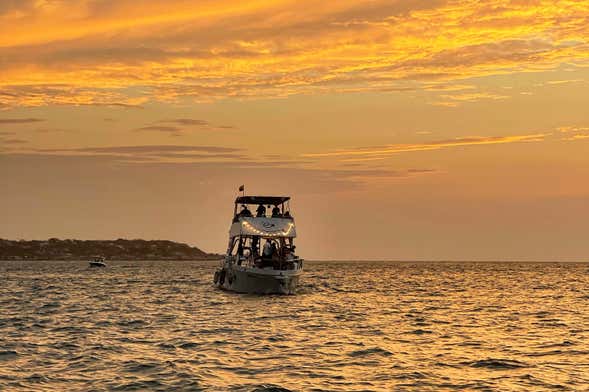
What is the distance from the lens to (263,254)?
7044 cm

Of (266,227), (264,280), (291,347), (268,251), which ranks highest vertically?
(266,227)

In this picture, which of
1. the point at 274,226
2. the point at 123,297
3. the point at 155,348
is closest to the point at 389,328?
the point at 155,348

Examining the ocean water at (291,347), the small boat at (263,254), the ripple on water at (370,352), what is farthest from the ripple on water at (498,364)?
the small boat at (263,254)

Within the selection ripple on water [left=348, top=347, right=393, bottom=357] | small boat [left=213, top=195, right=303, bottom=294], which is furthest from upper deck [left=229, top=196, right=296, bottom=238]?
ripple on water [left=348, top=347, right=393, bottom=357]

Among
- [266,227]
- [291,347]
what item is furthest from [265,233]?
[291,347]

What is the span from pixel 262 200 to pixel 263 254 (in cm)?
753

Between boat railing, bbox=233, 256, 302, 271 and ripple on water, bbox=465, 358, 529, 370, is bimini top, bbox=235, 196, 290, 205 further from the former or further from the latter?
ripple on water, bbox=465, 358, 529, 370

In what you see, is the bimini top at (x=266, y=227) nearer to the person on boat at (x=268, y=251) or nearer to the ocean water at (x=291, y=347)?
the person on boat at (x=268, y=251)

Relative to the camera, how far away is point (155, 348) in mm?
34969

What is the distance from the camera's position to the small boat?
224 ft

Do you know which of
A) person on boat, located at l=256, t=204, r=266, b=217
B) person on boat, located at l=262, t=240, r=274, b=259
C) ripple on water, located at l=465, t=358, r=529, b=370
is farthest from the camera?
person on boat, located at l=256, t=204, r=266, b=217

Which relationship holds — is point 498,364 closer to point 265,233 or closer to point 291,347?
point 291,347

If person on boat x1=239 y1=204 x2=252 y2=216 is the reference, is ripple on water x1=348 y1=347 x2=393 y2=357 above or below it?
below

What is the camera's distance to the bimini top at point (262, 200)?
249ft
